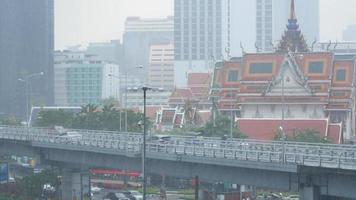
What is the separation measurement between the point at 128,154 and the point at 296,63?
40853 mm

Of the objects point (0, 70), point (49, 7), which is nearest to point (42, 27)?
point (49, 7)

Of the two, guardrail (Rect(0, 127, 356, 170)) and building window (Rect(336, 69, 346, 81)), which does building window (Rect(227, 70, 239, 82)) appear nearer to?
building window (Rect(336, 69, 346, 81))

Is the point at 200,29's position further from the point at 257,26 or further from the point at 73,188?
the point at 73,188

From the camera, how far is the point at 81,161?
54.8 metres

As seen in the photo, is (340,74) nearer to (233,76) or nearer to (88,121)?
(233,76)

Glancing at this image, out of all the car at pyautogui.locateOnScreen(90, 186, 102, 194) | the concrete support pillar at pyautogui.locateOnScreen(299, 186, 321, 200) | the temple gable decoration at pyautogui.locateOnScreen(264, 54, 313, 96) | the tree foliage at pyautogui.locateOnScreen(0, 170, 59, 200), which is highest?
the temple gable decoration at pyautogui.locateOnScreen(264, 54, 313, 96)

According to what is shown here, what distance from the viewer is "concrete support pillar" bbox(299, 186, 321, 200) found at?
3831 centimetres

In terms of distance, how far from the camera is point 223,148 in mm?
43406

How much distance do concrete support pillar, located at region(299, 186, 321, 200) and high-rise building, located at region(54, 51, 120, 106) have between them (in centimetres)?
14581

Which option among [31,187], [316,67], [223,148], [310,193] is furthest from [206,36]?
[310,193]

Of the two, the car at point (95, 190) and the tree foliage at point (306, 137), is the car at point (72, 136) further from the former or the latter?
the tree foliage at point (306, 137)

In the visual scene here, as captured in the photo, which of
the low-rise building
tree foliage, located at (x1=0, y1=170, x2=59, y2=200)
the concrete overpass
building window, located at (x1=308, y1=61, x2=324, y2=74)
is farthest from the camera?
the low-rise building

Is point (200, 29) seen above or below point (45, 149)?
above

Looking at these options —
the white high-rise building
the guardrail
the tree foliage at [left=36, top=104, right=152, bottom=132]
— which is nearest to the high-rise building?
the white high-rise building
